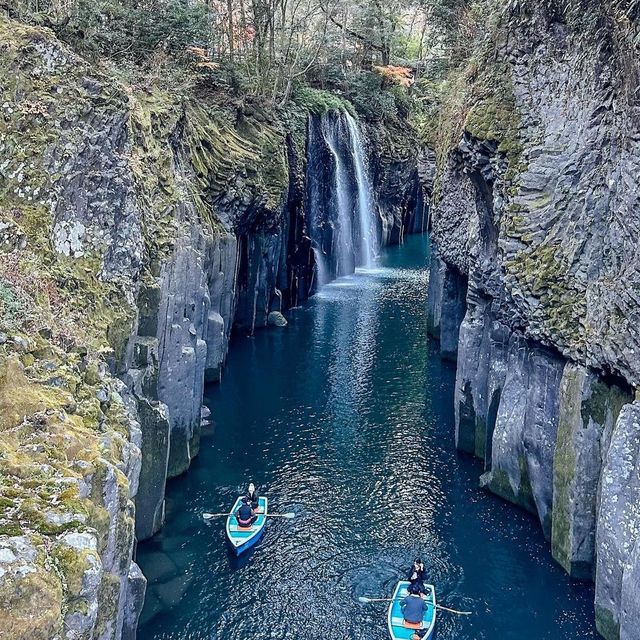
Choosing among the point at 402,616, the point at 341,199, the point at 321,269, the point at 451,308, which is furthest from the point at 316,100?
the point at 402,616

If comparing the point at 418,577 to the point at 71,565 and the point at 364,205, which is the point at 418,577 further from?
the point at 364,205

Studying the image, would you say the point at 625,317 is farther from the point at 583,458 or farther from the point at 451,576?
the point at 451,576

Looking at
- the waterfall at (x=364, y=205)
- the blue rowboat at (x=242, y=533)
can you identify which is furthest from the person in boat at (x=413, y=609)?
the waterfall at (x=364, y=205)

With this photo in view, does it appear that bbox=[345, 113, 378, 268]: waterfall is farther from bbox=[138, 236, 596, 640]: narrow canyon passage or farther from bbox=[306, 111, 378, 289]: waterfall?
bbox=[138, 236, 596, 640]: narrow canyon passage

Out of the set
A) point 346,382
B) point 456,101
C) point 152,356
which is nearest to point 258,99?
point 456,101

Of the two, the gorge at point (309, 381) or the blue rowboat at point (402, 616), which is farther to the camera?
the blue rowboat at point (402, 616)

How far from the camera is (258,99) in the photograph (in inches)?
1403

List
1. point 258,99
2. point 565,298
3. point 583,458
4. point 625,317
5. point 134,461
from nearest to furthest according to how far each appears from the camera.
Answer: point 134,461 → point 625,317 → point 583,458 → point 565,298 → point 258,99

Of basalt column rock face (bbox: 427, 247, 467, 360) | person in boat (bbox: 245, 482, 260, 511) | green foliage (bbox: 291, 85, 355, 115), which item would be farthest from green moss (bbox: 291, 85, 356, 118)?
person in boat (bbox: 245, 482, 260, 511)

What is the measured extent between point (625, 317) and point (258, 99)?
86.1ft

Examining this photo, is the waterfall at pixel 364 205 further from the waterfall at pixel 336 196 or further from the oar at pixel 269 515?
the oar at pixel 269 515

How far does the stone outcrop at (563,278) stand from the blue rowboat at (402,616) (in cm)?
334

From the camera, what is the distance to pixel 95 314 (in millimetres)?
14750

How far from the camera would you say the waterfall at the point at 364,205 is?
4950cm
